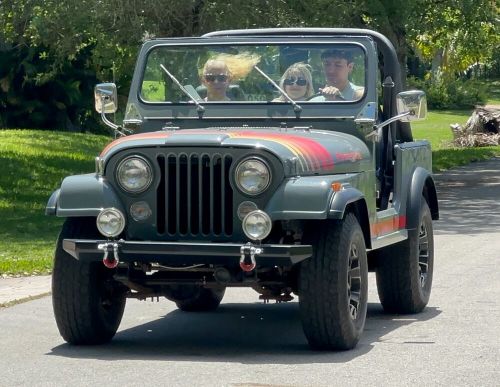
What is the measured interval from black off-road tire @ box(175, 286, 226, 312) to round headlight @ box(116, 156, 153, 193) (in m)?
2.07

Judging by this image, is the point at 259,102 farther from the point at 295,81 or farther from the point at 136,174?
the point at 136,174

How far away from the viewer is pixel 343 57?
31.1 ft

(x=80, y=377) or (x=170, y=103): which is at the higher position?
(x=170, y=103)

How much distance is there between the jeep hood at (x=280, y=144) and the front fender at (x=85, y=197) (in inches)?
7.2

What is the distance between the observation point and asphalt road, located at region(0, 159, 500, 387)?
7469 millimetres

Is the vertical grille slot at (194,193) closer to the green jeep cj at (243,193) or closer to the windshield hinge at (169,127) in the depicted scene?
the green jeep cj at (243,193)

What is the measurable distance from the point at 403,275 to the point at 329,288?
1945 mm

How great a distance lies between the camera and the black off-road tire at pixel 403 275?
9680mm

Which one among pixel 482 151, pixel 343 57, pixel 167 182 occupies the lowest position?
pixel 482 151

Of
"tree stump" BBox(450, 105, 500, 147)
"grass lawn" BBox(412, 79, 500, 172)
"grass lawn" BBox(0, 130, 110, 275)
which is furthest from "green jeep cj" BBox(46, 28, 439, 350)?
"tree stump" BBox(450, 105, 500, 147)

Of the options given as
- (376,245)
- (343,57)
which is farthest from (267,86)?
(376,245)

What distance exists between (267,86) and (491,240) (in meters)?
6.66

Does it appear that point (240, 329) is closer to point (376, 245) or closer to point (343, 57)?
point (376, 245)

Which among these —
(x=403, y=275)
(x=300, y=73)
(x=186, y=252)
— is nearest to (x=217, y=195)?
(x=186, y=252)
